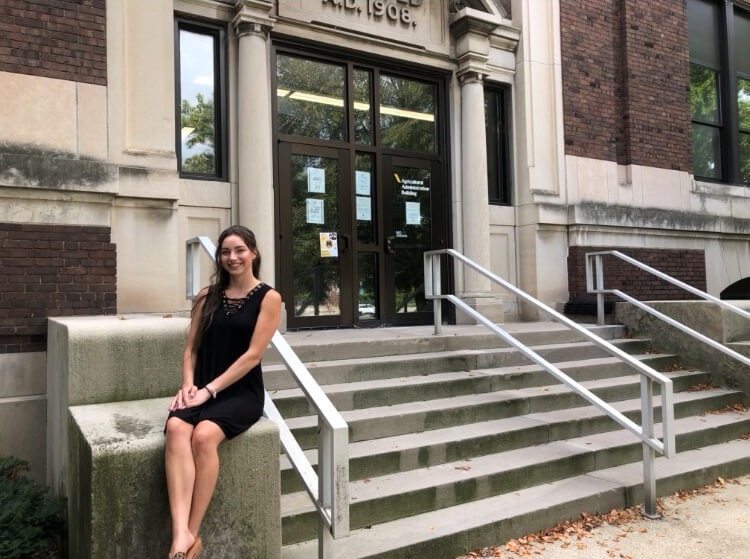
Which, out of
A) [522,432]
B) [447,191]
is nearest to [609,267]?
[447,191]

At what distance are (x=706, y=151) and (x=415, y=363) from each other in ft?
25.9

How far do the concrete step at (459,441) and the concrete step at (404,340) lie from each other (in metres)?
1.14

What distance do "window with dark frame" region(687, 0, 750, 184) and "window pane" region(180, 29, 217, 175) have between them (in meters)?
7.91

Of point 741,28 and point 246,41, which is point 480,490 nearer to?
point 246,41

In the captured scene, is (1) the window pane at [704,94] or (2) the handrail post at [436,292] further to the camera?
(1) the window pane at [704,94]

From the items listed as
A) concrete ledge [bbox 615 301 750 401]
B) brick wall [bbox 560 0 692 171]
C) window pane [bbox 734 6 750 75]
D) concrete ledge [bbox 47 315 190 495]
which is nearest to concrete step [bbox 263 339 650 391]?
concrete ledge [bbox 615 301 750 401]

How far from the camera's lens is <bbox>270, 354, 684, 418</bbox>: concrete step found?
14.7 ft

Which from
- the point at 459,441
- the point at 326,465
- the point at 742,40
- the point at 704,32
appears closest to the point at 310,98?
the point at 459,441

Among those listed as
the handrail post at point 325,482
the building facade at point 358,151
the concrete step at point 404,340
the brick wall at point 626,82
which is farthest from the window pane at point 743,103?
the handrail post at point 325,482

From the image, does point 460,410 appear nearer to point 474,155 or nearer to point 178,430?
point 178,430

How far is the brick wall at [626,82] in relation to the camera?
871cm

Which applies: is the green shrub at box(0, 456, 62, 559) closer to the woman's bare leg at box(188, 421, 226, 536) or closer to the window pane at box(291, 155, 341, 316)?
the woman's bare leg at box(188, 421, 226, 536)

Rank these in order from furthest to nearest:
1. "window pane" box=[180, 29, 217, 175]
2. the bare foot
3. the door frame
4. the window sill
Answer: the window sill
the door frame
"window pane" box=[180, 29, 217, 175]
the bare foot

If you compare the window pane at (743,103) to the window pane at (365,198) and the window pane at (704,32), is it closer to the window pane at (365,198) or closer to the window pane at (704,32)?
the window pane at (704,32)
